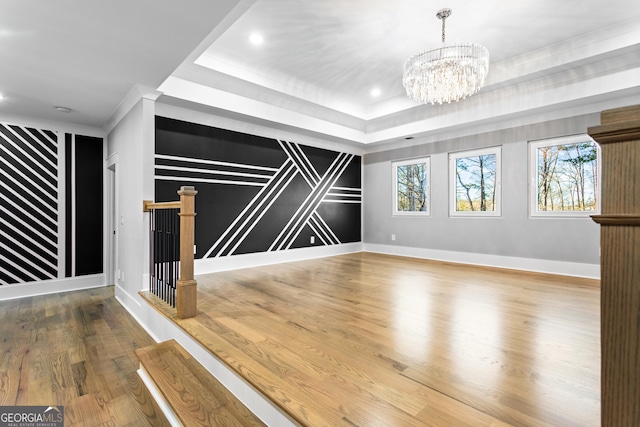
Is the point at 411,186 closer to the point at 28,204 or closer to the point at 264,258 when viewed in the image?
the point at 264,258

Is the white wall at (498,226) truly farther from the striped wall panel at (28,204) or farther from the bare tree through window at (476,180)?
the striped wall panel at (28,204)

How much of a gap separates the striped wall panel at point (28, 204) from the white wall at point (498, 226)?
5.75 metres

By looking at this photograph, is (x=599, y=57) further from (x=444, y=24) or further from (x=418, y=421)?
(x=418, y=421)

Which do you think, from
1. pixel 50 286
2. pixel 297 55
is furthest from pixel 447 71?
pixel 50 286

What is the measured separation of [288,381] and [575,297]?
11.0 feet

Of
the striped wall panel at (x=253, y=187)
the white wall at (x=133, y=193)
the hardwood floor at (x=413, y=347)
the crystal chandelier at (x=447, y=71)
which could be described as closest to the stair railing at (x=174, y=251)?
the white wall at (x=133, y=193)

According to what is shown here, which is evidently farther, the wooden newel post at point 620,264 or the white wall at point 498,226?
the white wall at point 498,226

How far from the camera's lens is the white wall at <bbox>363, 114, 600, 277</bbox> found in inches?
174

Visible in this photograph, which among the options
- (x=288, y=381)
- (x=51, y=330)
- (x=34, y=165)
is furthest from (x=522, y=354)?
(x=34, y=165)

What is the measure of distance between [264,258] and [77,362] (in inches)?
119

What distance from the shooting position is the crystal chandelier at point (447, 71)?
3.33m

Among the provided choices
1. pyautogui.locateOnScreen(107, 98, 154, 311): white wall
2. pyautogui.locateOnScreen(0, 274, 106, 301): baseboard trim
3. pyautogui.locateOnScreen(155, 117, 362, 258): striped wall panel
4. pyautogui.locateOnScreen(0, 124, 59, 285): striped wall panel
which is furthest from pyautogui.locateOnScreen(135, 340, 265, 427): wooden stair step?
pyautogui.locateOnScreen(0, 124, 59, 285): striped wall panel

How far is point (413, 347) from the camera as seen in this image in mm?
2113

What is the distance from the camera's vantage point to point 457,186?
5688mm
